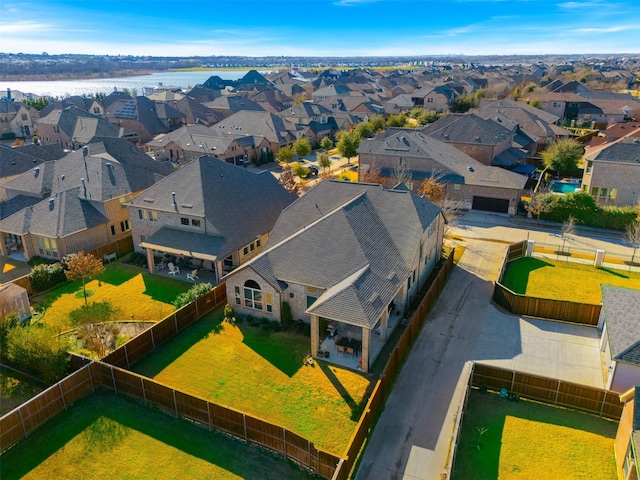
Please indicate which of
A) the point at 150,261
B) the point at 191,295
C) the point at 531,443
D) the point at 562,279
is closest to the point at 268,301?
the point at 191,295

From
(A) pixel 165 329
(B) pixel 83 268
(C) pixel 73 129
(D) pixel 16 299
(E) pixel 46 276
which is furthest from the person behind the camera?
(C) pixel 73 129

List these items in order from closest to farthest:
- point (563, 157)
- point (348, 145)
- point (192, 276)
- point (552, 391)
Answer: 1. point (552, 391)
2. point (192, 276)
3. point (563, 157)
4. point (348, 145)

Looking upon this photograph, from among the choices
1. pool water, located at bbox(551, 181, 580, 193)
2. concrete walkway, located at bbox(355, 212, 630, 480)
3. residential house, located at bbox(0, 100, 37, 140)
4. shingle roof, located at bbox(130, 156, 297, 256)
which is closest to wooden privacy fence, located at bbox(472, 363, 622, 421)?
concrete walkway, located at bbox(355, 212, 630, 480)

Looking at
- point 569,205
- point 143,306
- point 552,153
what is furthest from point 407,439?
point 552,153

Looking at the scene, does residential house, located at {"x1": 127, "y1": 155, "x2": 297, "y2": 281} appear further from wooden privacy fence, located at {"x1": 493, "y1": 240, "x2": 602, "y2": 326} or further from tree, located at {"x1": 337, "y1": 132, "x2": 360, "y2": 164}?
tree, located at {"x1": 337, "y1": 132, "x2": 360, "y2": 164}

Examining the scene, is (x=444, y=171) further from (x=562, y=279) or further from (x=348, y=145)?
(x=348, y=145)

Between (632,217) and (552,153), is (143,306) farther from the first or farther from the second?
(552,153)

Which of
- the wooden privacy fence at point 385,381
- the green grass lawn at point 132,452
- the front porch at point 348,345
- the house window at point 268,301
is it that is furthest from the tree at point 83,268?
the wooden privacy fence at point 385,381
